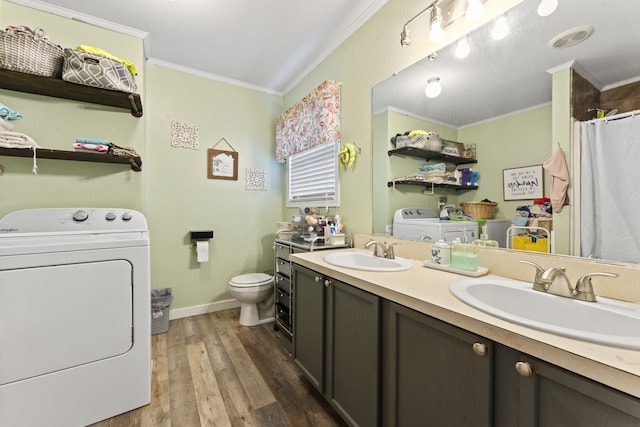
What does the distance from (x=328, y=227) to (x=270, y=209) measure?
137cm

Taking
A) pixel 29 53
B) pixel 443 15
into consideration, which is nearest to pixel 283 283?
pixel 443 15

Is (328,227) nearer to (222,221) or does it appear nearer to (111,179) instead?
(222,221)

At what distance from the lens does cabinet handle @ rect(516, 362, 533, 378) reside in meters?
0.65

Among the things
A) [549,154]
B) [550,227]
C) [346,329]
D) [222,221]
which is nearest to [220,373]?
[346,329]

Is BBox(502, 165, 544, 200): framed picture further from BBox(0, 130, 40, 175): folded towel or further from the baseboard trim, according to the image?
the baseboard trim

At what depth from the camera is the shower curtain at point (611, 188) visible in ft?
2.96

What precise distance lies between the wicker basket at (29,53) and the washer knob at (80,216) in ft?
3.14

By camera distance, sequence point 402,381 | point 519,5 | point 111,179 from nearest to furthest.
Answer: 1. point 402,381
2. point 519,5
3. point 111,179

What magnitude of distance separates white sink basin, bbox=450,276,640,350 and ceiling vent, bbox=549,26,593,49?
1.00 m

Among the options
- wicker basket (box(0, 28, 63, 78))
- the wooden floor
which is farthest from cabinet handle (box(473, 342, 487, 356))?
wicker basket (box(0, 28, 63, 78))

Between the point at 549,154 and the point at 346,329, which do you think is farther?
the point at 346,329

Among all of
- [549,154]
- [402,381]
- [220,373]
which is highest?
[549,154]

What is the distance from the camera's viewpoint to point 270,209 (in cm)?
339

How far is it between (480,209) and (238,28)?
2.42m
